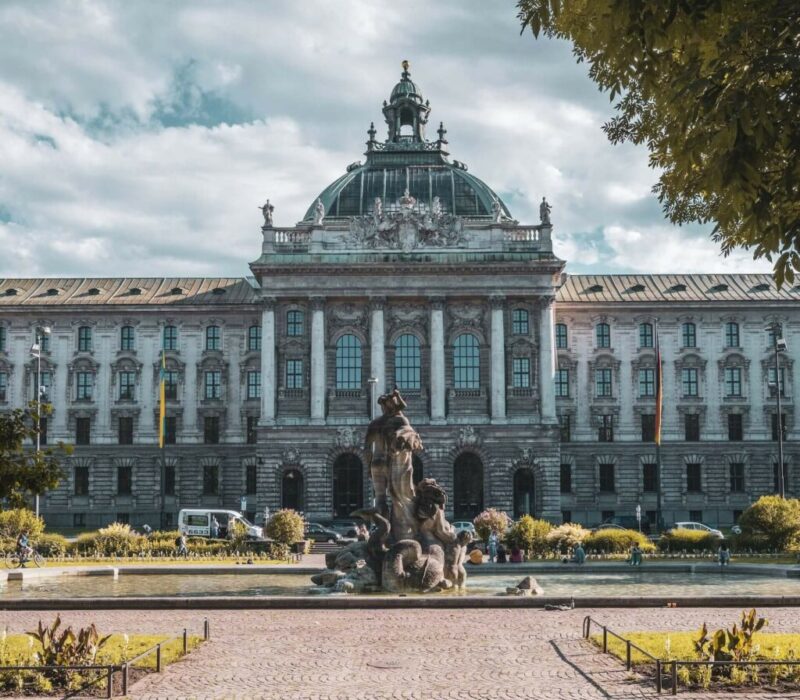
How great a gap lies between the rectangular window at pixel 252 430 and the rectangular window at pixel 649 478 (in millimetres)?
28615

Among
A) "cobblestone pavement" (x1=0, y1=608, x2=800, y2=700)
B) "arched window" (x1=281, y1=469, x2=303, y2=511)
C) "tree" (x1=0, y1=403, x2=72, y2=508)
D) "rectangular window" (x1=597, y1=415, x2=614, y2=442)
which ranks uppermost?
"rectangular window" (x1=597, y1=415, x2=614, y2=442)

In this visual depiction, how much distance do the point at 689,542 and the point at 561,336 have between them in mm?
34343

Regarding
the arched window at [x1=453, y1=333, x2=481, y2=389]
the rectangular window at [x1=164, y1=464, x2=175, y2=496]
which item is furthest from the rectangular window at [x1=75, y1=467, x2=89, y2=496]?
the arched window at [x1=453, y1=333, x2=481, y2=389]

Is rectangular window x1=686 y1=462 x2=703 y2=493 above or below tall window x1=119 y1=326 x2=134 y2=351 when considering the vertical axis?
below

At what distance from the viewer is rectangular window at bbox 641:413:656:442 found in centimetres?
7831

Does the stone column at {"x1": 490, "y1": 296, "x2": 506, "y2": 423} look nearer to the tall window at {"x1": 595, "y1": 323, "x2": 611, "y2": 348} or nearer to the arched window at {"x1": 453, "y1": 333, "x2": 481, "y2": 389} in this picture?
the arched window at {"x1": 453, "y1": 333, "x2": 481, "y2": 389}

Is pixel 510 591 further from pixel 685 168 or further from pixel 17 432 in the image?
pixel 685 168

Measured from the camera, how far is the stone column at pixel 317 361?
7206cm

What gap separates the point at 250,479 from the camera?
78250 mm

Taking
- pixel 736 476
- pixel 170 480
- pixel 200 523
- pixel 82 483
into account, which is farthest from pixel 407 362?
pixel 82 483

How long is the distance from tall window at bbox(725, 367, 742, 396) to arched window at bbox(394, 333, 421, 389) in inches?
931

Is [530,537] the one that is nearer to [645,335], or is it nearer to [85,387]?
[645,335]

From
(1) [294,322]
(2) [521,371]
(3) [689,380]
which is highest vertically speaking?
(1) [294,322]

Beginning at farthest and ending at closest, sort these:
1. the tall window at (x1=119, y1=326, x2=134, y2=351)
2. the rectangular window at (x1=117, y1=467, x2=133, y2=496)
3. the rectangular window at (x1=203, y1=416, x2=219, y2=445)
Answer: the tall window at (x1=119, y1=326, x2=134, y2=351), the rectangular window at (x1=203, y1=416, x2=219, y2=445), the rectangular window at (x1=117, y1=467, x2=133, y2=496)
